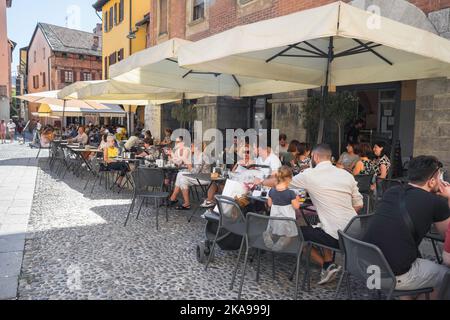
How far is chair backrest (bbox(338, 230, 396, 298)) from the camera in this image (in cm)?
256

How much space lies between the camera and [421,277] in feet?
8.95

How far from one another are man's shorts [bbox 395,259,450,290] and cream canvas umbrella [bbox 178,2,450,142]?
1841 millimetres

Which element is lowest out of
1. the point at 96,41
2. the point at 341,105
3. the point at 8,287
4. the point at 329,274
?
the point at 8,287

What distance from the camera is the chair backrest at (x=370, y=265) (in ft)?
8.40

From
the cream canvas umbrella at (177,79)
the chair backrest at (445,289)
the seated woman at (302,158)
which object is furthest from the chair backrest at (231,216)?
the seated woman at (302,158)

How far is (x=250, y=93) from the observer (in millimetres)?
7930

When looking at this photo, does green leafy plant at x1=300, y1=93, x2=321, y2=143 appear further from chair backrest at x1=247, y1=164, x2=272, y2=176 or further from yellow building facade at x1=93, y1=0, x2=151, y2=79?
yellow building facade at x1=93, y1=0, x2=151, y2=79

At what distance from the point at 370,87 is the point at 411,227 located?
6.64 meters

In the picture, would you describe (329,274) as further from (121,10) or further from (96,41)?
(96,41)

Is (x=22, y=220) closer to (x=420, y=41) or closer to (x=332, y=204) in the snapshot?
(x=332, y=204)

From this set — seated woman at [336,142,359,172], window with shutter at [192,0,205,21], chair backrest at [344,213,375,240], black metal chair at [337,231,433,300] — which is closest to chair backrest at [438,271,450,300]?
black metal chair at [337,231,433,300]

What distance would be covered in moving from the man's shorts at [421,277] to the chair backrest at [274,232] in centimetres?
87

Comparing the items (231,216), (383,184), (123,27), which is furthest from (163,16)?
(231,216)

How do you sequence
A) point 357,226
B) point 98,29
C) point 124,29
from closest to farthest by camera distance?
point 357,226
point 124,29
point 98,29
